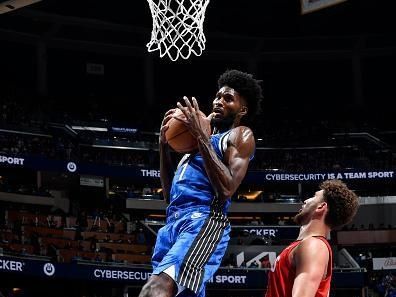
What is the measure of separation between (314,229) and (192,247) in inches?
25.2

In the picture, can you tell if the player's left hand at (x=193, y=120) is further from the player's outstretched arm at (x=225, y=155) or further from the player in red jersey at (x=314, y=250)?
the player in red jersey at (x=314, y=250)

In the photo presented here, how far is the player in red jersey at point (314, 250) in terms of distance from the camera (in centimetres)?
337

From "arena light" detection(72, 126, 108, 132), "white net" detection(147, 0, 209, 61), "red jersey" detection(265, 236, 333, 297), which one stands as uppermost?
"white net" detection(147, 0, 209, 61)

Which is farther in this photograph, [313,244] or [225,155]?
[225,155]

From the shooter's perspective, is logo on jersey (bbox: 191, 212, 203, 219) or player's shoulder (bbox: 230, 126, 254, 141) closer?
logo on jersey (bbox: 191, 212, 203, 219)

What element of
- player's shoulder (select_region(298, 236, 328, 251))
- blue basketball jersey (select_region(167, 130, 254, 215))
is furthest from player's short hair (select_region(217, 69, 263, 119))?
player's shoulder (select_region(298, 236, 328, 251))

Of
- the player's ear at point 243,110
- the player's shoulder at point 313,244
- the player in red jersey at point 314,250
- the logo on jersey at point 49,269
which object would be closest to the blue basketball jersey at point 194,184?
Result: the player's ear at point 243,110

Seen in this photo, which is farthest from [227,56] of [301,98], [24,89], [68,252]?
[68,252]

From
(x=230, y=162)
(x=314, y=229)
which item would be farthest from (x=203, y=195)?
(x=314, y=229)

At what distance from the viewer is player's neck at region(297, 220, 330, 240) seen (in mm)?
3594

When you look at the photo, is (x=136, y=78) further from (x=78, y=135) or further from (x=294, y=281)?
(x=294, y=281)

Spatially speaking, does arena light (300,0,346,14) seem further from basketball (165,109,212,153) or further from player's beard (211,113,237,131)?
basketball (165,109,212,153)

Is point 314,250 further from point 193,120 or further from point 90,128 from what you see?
point 90,128

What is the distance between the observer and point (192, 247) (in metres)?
3.86
